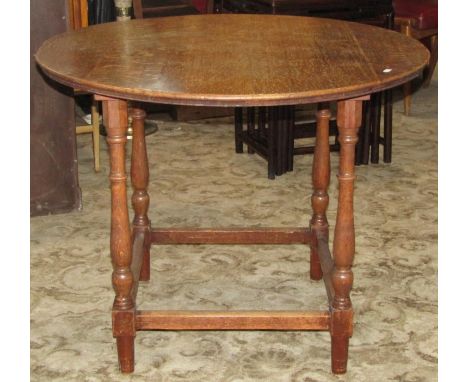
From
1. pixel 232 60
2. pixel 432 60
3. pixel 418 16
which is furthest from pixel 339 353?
pixel 432 60

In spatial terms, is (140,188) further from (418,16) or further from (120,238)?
(418,16)

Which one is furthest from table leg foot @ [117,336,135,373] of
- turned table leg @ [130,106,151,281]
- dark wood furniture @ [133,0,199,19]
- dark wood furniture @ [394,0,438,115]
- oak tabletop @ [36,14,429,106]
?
dark wood furniture @ [394,0,438,115]

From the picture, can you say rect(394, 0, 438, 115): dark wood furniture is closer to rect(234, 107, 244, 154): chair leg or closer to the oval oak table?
rect(234, 107, 244, 154): chair leg

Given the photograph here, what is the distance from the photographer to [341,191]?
255 centimetres

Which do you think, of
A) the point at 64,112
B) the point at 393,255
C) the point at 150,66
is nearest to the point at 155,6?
the point at 64,112

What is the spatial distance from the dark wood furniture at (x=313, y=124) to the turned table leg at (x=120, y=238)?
1862mm

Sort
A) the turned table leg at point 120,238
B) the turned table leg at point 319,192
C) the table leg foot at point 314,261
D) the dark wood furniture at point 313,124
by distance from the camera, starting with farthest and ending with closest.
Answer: the dark wood furniture at point 313,124 < the table leg foot at point 314,261 < the turned table leg at point 319,192 < the turned table leg at point 120,238

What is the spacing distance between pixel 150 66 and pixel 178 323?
2.60 feet

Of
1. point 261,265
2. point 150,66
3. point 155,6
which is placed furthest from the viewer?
point 155,6

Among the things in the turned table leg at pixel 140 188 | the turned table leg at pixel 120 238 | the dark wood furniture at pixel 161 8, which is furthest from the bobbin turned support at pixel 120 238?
the dark wood furniture at pixel 161 8

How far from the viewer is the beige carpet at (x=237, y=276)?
2.80 metres

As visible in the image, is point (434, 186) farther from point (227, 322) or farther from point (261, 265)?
point (227, 322)

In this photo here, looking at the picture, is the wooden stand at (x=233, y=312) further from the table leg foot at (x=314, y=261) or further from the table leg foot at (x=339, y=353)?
the table leg foot at (x=314, y=261)

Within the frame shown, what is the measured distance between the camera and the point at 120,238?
2619 mm
